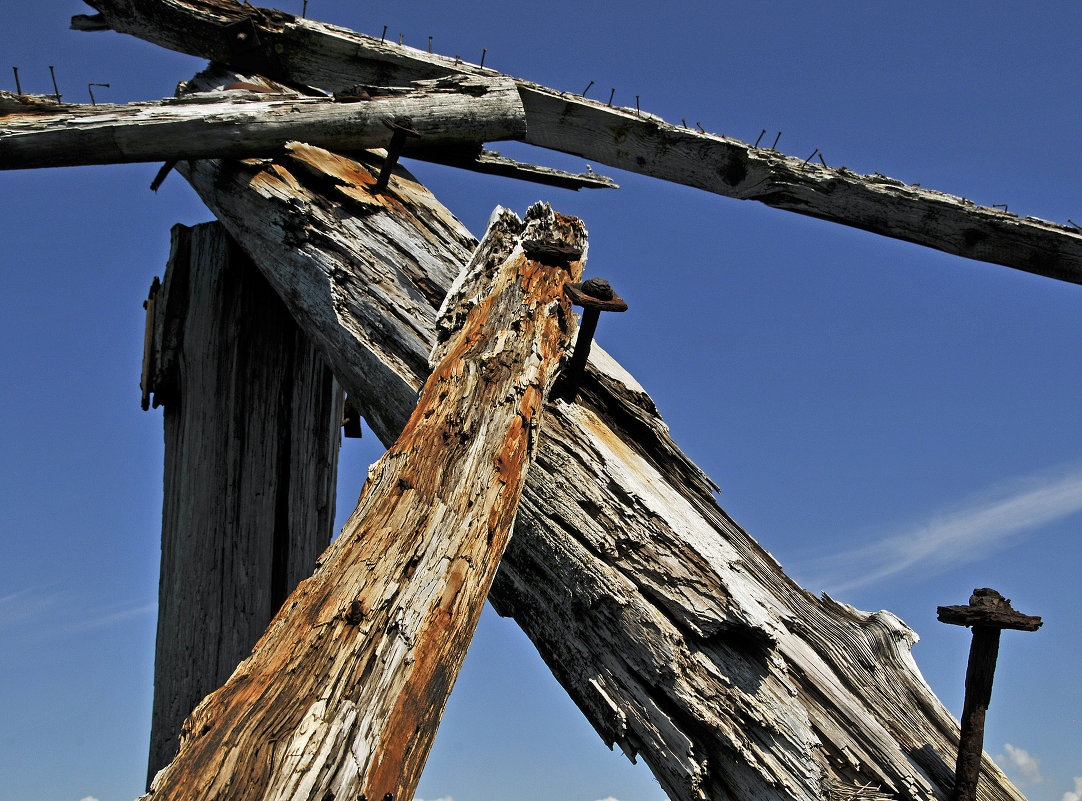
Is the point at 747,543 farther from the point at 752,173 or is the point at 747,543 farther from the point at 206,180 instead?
the point at 206,180

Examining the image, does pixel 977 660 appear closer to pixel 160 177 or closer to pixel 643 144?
pixel 643 144

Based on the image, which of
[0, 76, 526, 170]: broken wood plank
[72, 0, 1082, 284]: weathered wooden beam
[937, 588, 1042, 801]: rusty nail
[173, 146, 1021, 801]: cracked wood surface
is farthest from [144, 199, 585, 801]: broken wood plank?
[72, 0, 1082, 284]: weathered wooden beam

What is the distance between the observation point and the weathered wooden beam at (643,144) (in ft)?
9.59

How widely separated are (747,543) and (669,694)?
42 cm

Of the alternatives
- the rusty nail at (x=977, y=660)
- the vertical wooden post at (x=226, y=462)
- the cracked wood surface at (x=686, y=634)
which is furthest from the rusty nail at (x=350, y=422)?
the rusty nail at (x=977, y=660)

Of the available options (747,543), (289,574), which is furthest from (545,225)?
(289,574)

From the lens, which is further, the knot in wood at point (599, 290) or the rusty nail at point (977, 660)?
the knot in wood at point (599, 290)

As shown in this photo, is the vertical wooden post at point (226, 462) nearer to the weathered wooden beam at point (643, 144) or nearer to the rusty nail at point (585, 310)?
the weathered wooden beam at point (643, 144)

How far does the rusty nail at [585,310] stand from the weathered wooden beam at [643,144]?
133 centimetres

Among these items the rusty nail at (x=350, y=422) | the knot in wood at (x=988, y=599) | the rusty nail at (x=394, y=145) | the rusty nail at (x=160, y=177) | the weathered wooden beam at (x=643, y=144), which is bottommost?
the knot in wood at (x=988, y=599)

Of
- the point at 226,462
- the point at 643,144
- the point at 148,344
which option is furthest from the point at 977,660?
the point at 148,344

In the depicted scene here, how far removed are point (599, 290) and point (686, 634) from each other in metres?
0.83

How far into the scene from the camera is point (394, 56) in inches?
122

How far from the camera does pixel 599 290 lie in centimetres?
192
